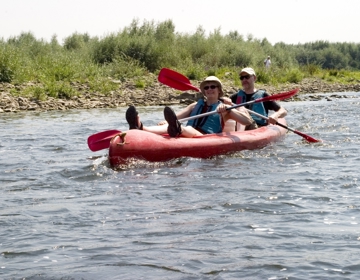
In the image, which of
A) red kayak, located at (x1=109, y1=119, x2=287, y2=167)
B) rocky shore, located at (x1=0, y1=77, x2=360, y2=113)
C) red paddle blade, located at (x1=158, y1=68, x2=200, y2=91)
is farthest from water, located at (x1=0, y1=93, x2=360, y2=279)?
rocky shore, located at (x1=0, y1=77, x2=360, y2=113)

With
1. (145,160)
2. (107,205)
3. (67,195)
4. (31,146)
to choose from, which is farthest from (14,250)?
(31,146)

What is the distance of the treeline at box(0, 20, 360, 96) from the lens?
1712 cm

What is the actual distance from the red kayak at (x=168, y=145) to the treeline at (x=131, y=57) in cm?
926

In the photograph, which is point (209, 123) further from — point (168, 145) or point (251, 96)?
point (251, 96)

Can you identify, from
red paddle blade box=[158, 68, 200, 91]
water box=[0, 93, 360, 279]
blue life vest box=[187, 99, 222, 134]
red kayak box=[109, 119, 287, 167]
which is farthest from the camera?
red paddle blade box=[158, 68, 200, 91]

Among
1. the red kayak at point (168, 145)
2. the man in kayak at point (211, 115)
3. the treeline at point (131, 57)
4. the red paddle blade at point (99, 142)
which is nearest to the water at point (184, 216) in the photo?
the red kayak at point (168, 145)

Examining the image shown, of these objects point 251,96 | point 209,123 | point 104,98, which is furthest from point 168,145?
point 104,98

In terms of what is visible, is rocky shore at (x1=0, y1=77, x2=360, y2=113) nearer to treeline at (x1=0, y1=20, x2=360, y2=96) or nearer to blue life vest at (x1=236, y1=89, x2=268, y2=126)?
treeline at (x1=0, y1=20, x2=360, y2=96)

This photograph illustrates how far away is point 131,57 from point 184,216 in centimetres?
1786

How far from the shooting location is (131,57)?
21859 millimetres

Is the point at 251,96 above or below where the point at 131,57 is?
below

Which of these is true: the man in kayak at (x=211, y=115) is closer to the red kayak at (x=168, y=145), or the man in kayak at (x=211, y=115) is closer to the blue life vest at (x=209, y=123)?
the blue life vest at (x=209, y=123)

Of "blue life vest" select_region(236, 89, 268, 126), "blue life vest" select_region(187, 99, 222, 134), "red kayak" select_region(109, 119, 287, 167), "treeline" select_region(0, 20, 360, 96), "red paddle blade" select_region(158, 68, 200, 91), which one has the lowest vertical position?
"red kayak" select_region(109, 119, 287, 167)

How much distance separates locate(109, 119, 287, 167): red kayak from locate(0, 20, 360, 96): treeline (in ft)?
30.4
